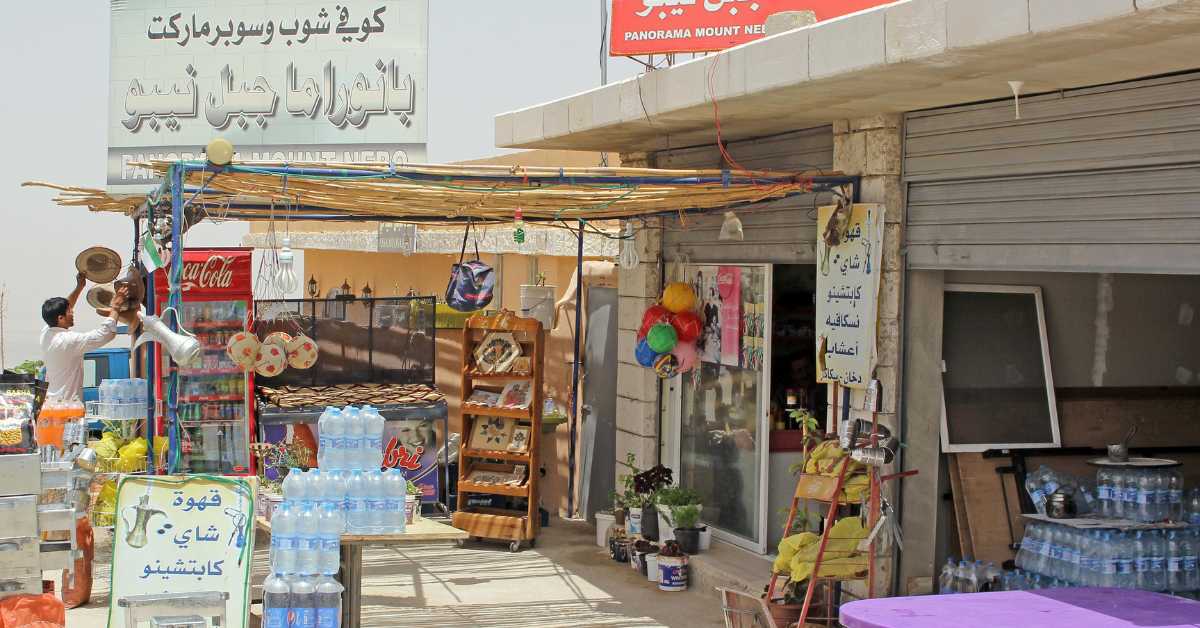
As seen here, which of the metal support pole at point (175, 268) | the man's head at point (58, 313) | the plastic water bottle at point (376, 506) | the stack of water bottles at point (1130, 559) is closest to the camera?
the plastic water bottle at point (376, 506)

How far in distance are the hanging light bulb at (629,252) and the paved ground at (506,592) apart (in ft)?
7.35

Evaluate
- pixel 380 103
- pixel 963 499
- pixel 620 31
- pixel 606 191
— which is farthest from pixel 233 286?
pixel 380 103

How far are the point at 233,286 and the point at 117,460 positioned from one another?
1641 mm

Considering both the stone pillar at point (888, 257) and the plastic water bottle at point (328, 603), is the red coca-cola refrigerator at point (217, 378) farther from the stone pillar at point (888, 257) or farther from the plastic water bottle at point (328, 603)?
the stone pillar at point (888, 257)

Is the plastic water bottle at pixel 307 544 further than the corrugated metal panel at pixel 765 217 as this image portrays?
No

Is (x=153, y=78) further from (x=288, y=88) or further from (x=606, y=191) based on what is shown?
(x=606, y=191)

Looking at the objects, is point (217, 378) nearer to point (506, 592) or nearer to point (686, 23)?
point (506, 592)

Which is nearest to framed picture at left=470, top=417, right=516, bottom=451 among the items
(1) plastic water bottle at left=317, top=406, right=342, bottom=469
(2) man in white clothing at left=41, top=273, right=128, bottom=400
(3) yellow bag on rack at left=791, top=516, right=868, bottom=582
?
(2) man in white clothing at left=41, top=273, right=128, bottom=400

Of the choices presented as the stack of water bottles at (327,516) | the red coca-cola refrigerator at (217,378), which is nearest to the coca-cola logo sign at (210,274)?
the red coca-cola refrigerator at (217,378)

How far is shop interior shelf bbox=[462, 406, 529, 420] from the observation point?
1056 centimetres

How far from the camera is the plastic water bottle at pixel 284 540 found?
6082 millimetres

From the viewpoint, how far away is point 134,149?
24172 millimetres

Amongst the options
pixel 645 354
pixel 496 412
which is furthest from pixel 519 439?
pixel 645 354

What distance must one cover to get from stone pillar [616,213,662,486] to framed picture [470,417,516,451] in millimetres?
928
